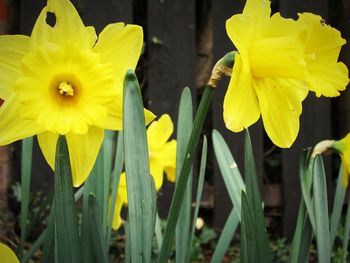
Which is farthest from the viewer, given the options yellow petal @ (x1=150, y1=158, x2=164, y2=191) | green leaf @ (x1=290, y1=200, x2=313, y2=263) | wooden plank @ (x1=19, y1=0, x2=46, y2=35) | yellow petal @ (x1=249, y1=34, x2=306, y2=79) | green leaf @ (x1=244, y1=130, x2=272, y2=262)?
wooden plank @ (x1=19, y1=0, x2=46, y2=35)

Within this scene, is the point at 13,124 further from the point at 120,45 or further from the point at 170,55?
the point at 170,55

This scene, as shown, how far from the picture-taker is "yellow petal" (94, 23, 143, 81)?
560 millimetres

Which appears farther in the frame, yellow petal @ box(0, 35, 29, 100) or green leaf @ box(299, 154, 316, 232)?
green leaf @ box(299, 154, 316, 232)

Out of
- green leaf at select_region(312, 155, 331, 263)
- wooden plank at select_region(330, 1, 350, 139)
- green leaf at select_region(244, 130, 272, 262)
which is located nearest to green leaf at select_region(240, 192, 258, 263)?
green leaf at select_region(244, 130, 272, 262)

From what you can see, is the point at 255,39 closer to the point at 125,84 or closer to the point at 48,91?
the point at 125,84

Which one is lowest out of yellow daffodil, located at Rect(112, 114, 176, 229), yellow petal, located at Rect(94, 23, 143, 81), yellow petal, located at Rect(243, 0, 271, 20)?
yellow daffodil, located at Rect(112, 114, 176, 229)

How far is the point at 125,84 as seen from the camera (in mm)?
505

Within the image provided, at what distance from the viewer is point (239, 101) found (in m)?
0.52

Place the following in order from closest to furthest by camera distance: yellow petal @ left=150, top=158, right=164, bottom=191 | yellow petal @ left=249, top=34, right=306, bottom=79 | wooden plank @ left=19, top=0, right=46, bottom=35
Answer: yellow petal @ left=249, top=34, right=306, bottom=79 → yellow petal @ left=150, top=158, right=164, bottom=191 → wooden plank @ left=19, top=0, right=46, bottom=35

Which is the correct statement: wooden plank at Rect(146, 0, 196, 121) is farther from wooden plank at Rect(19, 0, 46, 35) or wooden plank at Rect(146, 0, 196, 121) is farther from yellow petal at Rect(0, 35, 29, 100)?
yellow petal at Rect(0, 35, 29, 100)

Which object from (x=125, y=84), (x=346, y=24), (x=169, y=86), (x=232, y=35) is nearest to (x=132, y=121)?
(x=125, y=84)

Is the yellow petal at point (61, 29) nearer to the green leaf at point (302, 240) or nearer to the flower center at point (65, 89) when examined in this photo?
the flower center at point (65, 89)

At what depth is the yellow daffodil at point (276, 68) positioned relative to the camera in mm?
505

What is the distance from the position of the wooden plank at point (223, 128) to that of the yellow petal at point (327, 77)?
143cm
